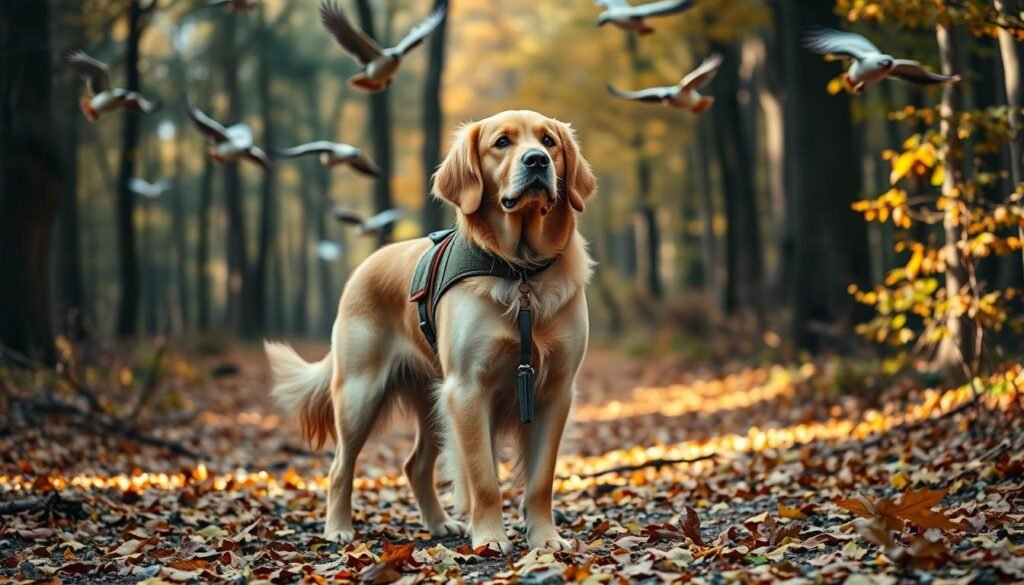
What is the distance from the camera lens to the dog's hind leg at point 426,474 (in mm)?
5559

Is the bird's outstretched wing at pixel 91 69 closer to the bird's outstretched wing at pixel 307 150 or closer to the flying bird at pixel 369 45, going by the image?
the bird's outstretched wing at pixel 307 150

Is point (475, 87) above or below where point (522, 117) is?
above

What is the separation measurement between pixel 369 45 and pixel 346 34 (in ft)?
0.62

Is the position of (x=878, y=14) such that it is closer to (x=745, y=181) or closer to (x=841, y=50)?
(x=841, y=50)

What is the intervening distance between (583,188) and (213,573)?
2416mm

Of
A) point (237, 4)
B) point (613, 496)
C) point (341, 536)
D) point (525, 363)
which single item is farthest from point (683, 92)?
point (341, 536)


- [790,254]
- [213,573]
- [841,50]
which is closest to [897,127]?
[790,254]

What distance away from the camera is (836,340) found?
11211 millimetres

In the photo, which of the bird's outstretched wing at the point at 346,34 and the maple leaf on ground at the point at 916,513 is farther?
the bird's outstretched wing at the point at 346,34

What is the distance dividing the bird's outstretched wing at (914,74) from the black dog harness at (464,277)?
6.98 ft

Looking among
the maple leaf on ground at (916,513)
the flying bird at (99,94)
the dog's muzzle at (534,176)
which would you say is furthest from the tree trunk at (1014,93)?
the flying bird at (99,94)

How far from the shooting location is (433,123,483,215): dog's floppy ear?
186 inches

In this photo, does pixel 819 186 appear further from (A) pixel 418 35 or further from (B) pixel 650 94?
(A) pixel 418 35

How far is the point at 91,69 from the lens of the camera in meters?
6.61
